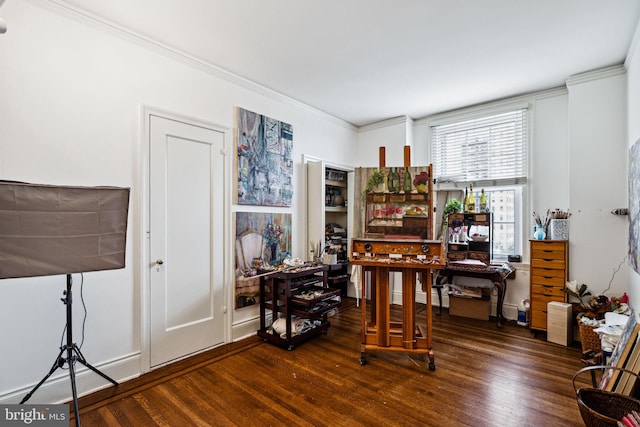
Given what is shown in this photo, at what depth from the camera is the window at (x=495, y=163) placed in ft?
13.7

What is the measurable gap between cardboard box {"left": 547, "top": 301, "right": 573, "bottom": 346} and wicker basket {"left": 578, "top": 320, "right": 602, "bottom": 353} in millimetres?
243

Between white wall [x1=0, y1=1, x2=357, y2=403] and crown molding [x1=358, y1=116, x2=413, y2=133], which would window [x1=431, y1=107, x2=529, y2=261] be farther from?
white wall [x1=0, y1=1, x2=357, y2=403]

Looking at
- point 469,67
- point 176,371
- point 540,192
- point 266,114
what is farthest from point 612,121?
point 176,371

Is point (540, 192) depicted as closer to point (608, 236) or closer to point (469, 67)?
Result: point (608, 236)

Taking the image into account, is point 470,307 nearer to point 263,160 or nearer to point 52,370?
point 263,160

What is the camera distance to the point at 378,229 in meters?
3.12

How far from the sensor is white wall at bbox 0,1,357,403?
211cm

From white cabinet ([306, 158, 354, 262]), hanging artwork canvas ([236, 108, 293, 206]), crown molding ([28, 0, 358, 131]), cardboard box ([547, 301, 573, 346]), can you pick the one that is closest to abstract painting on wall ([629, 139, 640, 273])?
cardboard box ([547, 301, 573, 346])

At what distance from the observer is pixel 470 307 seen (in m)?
4.17

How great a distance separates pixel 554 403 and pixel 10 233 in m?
3.62

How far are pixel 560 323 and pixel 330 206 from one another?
10.4 ft

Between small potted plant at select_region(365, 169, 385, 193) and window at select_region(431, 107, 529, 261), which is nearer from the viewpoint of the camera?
small potted plant at select_region(365, 169, 385, 193)

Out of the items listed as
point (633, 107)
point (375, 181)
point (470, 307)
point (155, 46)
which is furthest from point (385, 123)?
point (155, 46)

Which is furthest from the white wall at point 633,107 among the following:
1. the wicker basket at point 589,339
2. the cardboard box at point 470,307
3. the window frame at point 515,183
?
the cardboard box at point 470,307
